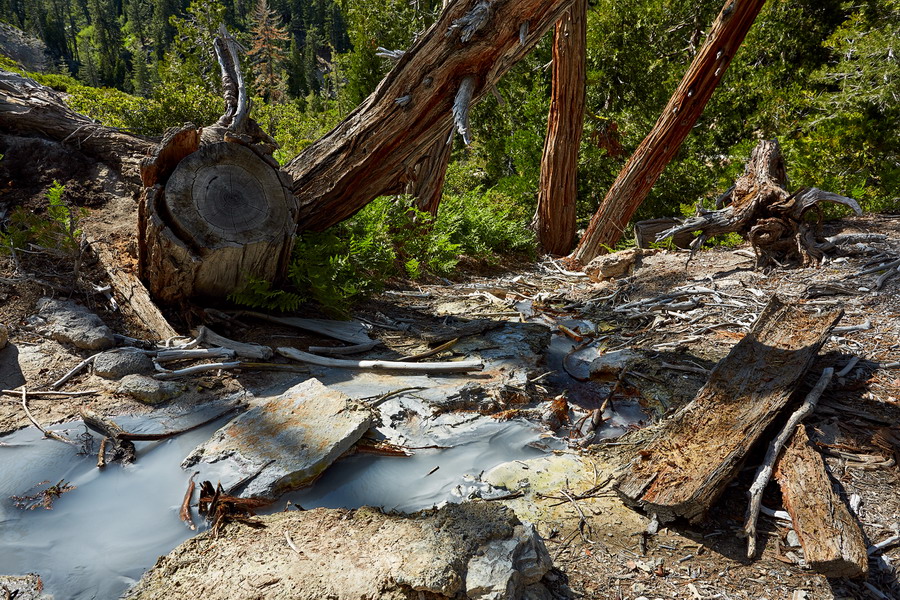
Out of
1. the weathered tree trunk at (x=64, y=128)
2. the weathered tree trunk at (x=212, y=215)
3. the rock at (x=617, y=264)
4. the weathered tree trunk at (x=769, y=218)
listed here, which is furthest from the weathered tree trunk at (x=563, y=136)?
the weathered tree trunk at (x=64, y=128)

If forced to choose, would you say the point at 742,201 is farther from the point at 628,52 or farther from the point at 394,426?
the point at 628,52

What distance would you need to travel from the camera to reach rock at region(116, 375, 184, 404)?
2877 mm

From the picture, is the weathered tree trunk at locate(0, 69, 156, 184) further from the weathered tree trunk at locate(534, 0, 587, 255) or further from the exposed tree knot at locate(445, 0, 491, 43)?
the weathered tree trunk at locate(534, 0, 587, 255)

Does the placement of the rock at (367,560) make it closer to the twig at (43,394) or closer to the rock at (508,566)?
the rock at (508,566)

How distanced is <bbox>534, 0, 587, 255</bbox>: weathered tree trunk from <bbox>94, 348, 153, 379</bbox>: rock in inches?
273

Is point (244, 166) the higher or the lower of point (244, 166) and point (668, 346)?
the higher

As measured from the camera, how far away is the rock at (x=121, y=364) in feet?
9.86

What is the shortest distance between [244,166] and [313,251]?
82 cm

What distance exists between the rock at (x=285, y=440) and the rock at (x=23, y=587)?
668mm

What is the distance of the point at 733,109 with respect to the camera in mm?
10367

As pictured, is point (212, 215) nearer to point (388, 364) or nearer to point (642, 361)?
point (388, 364)

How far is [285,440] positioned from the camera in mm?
2502

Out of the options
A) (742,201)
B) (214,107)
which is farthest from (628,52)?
(214,107)

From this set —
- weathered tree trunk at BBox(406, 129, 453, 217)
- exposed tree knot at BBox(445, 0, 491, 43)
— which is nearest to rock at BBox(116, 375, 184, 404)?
exposed tree knot at BBox(445, 0, 491, 43)
